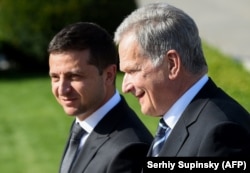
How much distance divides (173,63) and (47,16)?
11676 mm

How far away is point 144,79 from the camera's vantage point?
340 cm

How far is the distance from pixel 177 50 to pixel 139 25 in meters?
0.20

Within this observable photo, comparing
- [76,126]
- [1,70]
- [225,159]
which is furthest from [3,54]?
[225,159]

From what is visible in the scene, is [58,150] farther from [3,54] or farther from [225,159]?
[225,159]

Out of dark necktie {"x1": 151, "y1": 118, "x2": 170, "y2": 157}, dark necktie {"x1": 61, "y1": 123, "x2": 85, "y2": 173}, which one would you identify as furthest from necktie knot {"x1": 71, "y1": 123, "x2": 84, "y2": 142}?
dark necktie {"x1": 151, "y1": 118, "x2": 170, "y2": 157}

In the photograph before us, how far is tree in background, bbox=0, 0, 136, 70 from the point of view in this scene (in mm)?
14805

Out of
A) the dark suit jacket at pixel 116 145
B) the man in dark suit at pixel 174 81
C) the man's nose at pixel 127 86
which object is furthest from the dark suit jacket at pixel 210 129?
the dark suit jacket at pixel 116 145

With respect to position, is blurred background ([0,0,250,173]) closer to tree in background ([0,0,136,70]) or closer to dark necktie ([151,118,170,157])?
tree in background ([0,0,136,70])

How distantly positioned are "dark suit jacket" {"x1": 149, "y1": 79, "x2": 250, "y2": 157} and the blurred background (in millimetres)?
4436

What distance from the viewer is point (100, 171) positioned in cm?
385

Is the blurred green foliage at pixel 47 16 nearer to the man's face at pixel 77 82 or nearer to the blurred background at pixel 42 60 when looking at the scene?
the blurred background at pixel 42 60

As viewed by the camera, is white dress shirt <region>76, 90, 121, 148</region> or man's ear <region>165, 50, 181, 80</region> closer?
man's ear <region>165, 50, 181, 80</region>

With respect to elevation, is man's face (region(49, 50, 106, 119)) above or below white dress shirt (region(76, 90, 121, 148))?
above

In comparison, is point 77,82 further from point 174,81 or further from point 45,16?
point 45,16
